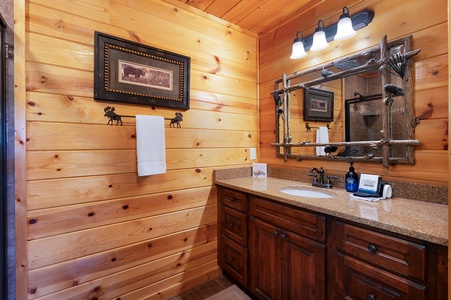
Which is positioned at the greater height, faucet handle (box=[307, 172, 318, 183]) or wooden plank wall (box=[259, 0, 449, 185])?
wooden plank wall (box=[259, 0, 449, 185])

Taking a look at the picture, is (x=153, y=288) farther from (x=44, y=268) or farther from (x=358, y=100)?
(x=358, y=100)

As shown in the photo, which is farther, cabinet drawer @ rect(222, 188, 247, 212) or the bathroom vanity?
cabinet drawer @ rect(222, 188, 247, 212)

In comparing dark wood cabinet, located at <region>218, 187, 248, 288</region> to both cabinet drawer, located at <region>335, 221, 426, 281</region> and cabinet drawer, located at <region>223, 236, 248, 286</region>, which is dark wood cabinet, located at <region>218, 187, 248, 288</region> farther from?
cabinet drawer, located at <region>335, 221, 426, 281</region>

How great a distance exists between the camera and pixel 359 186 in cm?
141

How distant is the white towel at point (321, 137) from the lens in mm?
1743

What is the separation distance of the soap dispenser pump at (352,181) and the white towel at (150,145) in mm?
1330

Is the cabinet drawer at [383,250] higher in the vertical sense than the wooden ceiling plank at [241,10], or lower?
lower

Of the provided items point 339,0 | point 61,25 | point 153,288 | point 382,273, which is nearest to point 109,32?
point 61,25

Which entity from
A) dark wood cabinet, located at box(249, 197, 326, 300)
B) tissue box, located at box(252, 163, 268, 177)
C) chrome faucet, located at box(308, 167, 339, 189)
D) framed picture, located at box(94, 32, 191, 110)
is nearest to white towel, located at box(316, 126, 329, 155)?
chrome faucet, located at box(308, 167, 339, 189)

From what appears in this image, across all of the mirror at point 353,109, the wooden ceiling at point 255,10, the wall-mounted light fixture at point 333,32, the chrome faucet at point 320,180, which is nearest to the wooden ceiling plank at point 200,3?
the wooden ceiling at point 255,10

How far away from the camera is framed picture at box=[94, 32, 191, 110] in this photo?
145 cm

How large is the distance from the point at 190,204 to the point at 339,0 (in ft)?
6.61

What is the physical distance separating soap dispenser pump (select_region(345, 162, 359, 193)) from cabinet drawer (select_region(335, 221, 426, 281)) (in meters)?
0.49

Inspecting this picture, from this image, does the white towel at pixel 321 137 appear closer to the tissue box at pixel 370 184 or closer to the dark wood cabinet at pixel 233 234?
the tissue box at pixel 370 184
